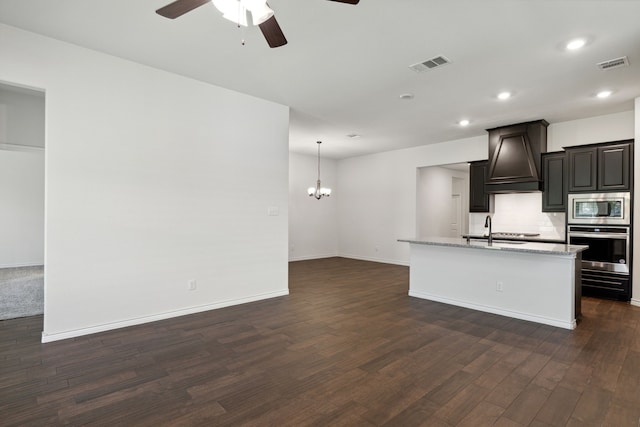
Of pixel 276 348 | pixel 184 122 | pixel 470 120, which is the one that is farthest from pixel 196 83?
pixel 470 120

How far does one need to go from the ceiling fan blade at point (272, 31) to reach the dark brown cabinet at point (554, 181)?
5.24 meters

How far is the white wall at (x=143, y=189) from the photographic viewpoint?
3.24 metres

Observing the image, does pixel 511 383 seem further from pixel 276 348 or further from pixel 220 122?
pixel 220 122

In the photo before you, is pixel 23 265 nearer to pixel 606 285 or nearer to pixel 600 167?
pixel 606 285

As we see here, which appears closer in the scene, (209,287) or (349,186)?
(209,287)

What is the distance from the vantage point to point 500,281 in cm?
416

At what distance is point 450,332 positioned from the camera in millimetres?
3520

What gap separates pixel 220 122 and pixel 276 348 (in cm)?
294

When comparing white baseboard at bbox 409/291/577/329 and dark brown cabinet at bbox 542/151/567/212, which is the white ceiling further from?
white baseboard at bbox 409/291/577/329

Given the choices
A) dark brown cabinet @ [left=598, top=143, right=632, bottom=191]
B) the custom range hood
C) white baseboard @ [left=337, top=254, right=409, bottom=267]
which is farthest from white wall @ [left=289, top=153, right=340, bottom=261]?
dark brown cabinet @ [left=598, top=143, right=632, bottom=191]

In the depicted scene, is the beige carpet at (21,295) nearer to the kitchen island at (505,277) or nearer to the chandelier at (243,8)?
the chandelier at (243,8)

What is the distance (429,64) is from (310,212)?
19.3 ft

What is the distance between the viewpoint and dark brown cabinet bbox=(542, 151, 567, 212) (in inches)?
215

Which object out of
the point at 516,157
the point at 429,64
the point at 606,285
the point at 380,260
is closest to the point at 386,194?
the point at 380,260
